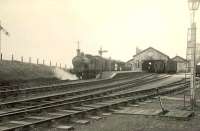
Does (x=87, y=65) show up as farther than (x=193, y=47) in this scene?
Yes

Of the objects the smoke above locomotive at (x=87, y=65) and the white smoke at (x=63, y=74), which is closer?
the smoke above locomotive at (x=87, y=65)

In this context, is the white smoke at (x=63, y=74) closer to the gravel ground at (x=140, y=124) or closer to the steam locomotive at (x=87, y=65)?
the steam locomotive at (x=87, y=65)

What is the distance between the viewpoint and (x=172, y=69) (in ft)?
201

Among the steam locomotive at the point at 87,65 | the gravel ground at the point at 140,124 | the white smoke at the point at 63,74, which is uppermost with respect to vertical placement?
the steam locomotive at the point at 87,65

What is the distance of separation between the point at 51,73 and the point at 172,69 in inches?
969

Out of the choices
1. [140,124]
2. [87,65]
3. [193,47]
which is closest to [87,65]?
[87,65]

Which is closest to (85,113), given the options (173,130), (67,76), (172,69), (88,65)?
(173,130)

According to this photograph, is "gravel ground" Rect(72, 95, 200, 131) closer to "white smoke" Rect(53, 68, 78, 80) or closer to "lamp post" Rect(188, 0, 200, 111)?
"lamp post" Rect(188, 0, 200, 111)

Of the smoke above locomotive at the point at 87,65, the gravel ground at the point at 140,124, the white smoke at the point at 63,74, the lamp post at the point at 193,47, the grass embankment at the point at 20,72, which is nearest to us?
the gravel ground at the point at 140,124

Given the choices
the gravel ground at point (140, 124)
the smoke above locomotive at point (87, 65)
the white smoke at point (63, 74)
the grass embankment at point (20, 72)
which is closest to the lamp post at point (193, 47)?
the gravel ground at point (140, 124)

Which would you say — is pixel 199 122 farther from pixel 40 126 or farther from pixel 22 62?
pixel 22 62

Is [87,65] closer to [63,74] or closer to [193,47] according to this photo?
[63,74]

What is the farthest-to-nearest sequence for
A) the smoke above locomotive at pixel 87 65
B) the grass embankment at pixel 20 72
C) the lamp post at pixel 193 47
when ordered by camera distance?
the smoke above locomotive at pixel 87 65
the grass embankment at pixel 20 72
the lamp post at pixel 193 47

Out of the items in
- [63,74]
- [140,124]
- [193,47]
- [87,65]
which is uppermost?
[193,47]
